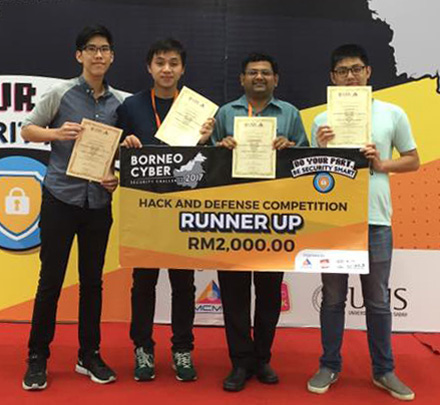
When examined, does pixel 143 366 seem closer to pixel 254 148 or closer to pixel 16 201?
pixel 254 148

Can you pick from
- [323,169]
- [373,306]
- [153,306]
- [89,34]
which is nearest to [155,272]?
[153,306]

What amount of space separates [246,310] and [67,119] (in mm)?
1199

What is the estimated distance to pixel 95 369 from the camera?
247cm

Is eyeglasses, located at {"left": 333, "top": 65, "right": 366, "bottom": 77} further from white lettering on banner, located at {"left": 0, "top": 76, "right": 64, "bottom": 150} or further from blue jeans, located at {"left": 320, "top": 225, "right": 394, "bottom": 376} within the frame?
white lettering on banner, located at {"left": 0, "top": 76, "right": 64, "bottom": 150}

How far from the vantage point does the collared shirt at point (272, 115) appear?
7.73 ft

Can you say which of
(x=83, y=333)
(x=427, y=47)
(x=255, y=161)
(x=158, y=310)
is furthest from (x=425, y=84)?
(x=83, y=333)

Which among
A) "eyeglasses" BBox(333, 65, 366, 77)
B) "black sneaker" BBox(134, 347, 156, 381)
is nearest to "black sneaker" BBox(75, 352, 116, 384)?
"black sneaker" BBox(134, 347, 156, 381)

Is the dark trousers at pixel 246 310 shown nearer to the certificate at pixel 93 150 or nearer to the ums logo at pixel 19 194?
the certificate at pixel 93 150

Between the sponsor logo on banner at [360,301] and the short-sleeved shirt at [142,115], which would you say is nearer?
the short-sleeved shirt at [142,115]

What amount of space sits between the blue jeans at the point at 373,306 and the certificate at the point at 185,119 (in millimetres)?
888

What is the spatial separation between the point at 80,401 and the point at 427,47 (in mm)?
2777

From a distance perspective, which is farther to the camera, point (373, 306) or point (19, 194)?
point (19, 194)

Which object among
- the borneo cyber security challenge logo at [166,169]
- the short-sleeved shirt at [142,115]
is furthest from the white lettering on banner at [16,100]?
the borneo cyber security challenge logo at [166,169]

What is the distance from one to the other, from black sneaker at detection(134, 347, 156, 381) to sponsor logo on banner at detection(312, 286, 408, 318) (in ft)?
4.14
